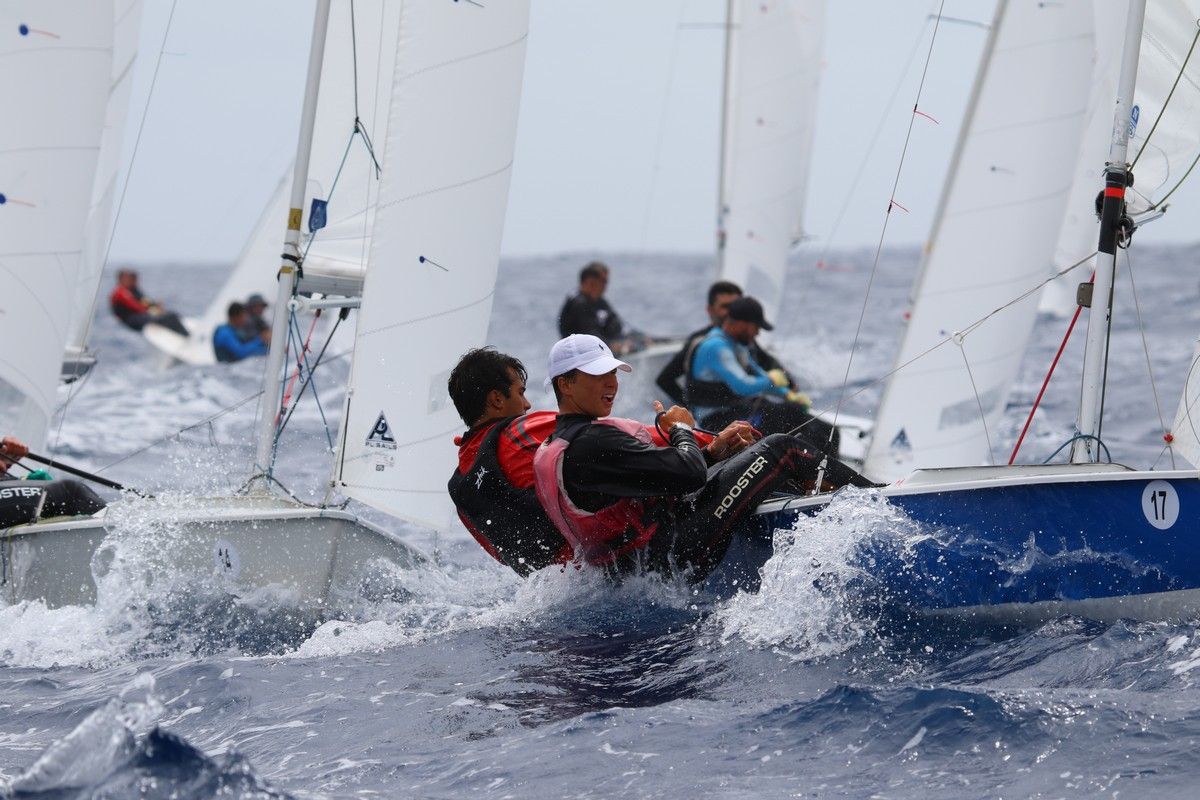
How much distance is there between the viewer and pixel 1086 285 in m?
4.20

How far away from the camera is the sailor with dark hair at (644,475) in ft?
12.6

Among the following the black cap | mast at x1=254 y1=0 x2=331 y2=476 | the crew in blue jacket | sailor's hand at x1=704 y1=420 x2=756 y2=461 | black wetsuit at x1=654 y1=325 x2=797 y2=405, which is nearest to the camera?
sailor's hand at x1=704 y1=420 x2=756 y2=461

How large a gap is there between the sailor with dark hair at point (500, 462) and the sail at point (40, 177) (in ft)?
7.86

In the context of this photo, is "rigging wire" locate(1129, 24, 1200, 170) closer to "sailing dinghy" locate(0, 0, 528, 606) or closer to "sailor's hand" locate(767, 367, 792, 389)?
"sailing dinghy" locate(0, 0, 528, 606)

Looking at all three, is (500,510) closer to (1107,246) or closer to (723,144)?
(1107,246)

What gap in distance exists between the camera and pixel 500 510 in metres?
4.18

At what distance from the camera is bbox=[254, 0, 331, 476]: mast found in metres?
5.03

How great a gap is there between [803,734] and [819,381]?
35.5ft

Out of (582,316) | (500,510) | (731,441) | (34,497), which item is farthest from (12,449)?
(582,316)

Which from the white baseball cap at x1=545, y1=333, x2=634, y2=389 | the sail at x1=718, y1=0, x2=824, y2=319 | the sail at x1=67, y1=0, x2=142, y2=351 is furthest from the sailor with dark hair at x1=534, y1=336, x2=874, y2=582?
the sail at x1=718, y1=0, x2=824, y2=319

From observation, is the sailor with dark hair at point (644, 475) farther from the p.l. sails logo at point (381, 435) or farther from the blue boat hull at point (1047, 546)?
the p.l. sails logo at point (381, 435)

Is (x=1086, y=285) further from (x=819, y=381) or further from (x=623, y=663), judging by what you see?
(x=819, y=381)

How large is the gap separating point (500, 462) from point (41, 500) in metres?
1.78

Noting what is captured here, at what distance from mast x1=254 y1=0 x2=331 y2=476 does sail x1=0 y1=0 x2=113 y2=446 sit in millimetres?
1237
